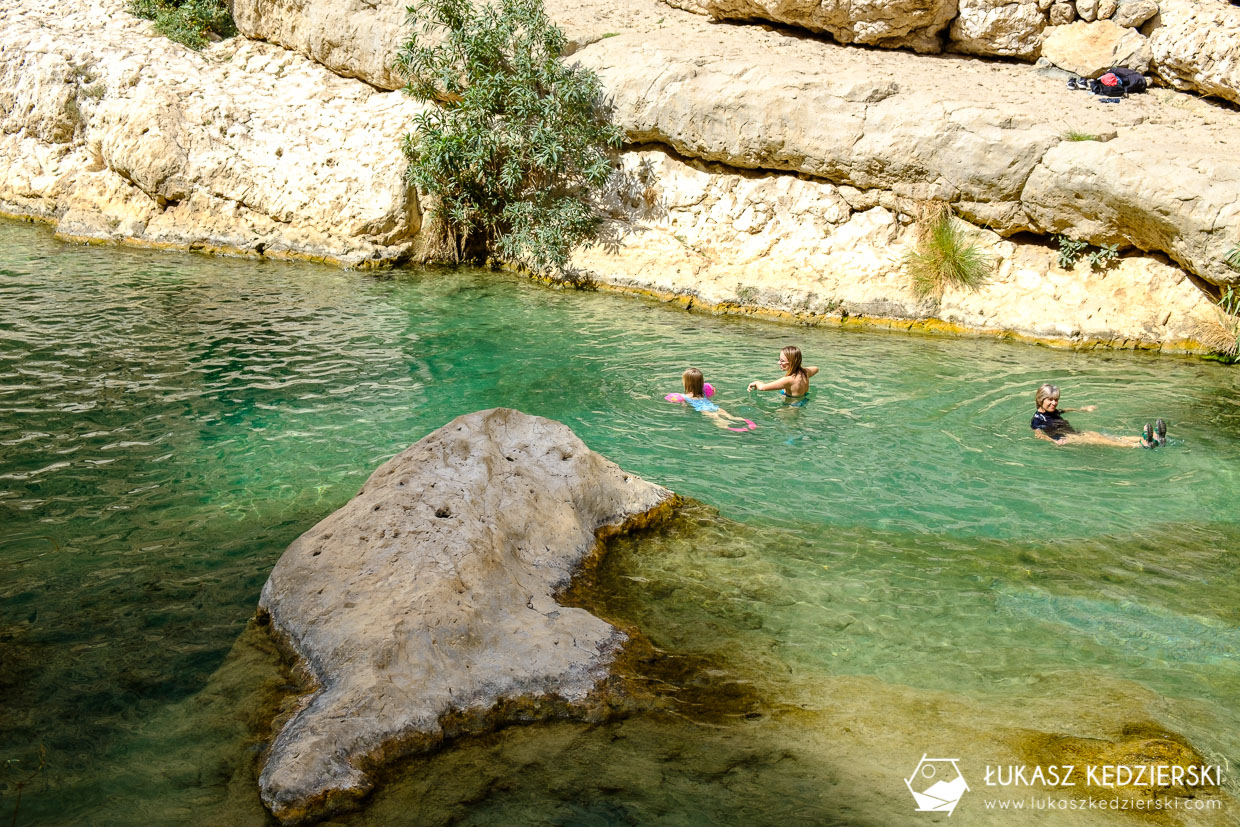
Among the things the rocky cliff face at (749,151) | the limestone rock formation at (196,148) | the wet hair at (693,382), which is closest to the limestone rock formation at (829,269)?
the rocky cliff face at (749,151)

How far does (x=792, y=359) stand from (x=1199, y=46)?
10051mm

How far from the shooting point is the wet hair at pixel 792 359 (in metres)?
9.91

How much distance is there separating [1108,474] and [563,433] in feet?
17.4

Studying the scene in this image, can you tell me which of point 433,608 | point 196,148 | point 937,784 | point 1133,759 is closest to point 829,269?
point 1133,759

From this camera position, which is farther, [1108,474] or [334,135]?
[334,135]

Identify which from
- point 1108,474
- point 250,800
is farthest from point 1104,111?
point 250,800

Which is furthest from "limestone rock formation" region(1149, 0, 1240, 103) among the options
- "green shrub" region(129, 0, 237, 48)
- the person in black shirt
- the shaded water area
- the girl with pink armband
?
"green shrub" region(129, 0, 237, 48)

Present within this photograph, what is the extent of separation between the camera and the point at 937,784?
13.1 ft

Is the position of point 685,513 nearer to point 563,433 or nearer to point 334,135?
point 563,433

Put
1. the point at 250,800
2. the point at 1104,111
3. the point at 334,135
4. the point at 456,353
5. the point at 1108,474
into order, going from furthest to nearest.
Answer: the point at 334,135, the point at 1104,111, the point at 456,353, the point at 1108,474, the point at 250,800

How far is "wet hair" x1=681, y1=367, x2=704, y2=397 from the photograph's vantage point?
31.2 feet

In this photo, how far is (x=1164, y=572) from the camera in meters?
6.46

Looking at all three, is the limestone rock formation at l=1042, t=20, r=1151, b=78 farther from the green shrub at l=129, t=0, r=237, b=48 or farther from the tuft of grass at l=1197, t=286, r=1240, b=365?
the green shrub at l=129, t=0, r=237, b=48

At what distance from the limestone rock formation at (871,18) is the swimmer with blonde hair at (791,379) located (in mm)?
9032
